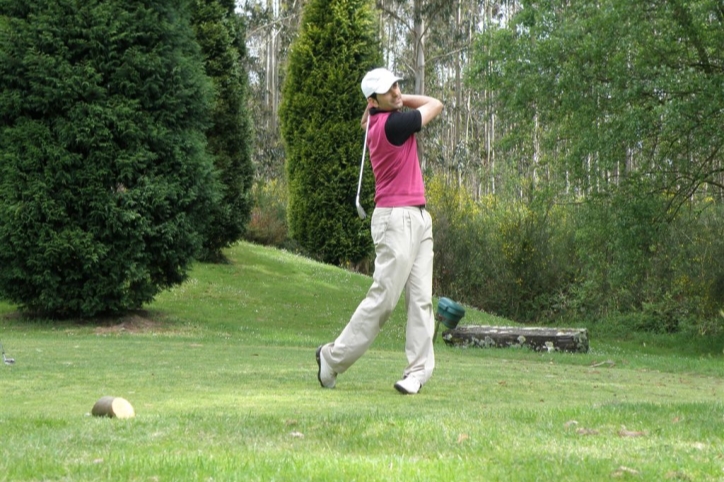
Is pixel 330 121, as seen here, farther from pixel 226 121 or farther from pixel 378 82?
pixel 378 82

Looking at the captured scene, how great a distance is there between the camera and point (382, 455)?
4.64m

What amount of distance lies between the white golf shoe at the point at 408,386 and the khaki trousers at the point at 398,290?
48 millimetres

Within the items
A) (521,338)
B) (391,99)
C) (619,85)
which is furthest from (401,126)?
(619,85)

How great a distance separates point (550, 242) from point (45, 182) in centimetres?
1511

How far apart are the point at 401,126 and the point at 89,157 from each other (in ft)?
37.2

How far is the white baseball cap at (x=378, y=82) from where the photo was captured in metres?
7.46

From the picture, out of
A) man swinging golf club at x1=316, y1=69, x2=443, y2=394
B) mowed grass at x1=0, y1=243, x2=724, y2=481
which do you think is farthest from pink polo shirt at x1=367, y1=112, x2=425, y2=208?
mowed grass at x1=0, y1=243, x2=724, y2=481

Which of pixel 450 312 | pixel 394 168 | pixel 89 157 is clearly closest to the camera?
pixel 394 168

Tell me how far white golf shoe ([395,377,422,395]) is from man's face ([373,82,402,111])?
2.11m

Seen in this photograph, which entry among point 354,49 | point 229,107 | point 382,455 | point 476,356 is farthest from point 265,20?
point 382,455

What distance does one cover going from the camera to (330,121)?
27.4 m

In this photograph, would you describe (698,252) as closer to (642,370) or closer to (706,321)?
(706,321)

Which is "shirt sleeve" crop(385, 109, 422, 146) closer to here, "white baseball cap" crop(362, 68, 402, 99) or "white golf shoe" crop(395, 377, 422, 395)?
"white baseball cap" crop(362, 68, 402, 99)

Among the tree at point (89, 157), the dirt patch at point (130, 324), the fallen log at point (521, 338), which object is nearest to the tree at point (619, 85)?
the fallen log at point (521, 338)
